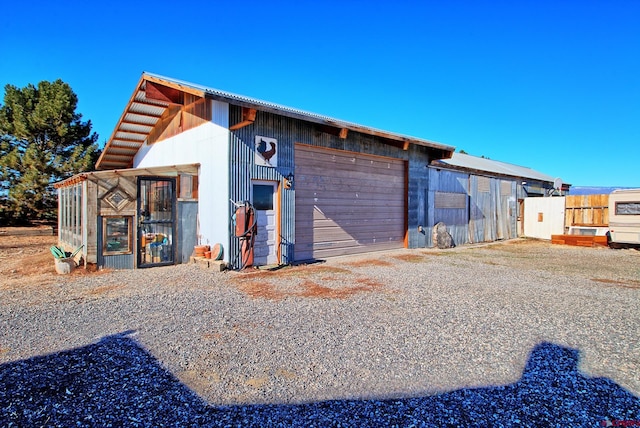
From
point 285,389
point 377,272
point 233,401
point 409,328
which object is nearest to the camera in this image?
point 233,401

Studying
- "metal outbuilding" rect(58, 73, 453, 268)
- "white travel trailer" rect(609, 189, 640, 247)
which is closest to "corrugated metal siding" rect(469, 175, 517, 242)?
"white travel trailer" rect(609, 189, 640, 247)

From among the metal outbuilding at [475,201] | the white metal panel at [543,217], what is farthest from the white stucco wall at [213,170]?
the white metal panel at [543,217]

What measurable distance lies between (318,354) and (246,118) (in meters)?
5.82

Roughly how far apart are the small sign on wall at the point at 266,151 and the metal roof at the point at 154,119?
2.69 ft

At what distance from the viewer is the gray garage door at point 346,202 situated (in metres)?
9.65

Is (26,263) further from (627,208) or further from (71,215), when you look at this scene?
(627,208)

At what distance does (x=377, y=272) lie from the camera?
812 cm

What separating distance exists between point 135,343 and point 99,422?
59.4 inches

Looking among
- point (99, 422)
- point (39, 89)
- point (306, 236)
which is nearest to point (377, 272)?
point (306, 236)

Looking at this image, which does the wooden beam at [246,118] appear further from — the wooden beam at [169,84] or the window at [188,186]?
the window at [188,186]

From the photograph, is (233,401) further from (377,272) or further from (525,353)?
(377,272)

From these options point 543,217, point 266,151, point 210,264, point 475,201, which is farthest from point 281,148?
point 543,217

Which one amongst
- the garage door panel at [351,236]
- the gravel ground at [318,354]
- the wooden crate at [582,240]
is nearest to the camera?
the gravel ground at [318,354]

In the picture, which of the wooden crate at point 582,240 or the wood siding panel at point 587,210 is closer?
the wooden crate at point 582,240
